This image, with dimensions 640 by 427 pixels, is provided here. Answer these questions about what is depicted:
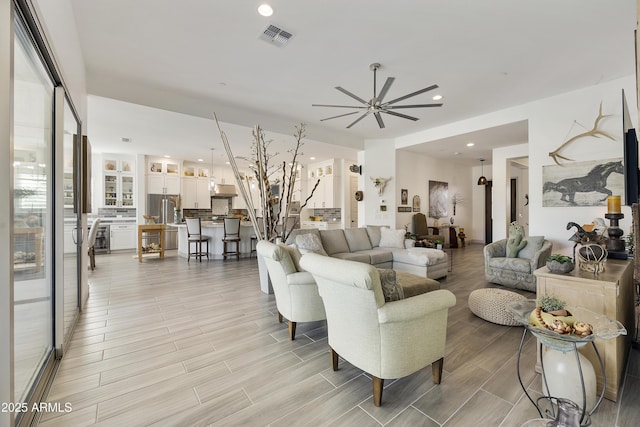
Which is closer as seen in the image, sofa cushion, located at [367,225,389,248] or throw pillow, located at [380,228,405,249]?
throw pillow, located at [380,228,405,249]

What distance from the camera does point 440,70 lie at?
3662mm

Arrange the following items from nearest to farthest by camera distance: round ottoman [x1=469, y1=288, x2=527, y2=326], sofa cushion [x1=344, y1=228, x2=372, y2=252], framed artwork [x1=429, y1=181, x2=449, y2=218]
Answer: round ottoman [x1=469, y1=288, x2=527, y2=326] → sofa cushion [x1=344, y1=228, x2=372, y2=252] → framed artwork [x1=429, y1=181, x2=449, y2=218]

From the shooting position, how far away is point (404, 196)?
7270 mm

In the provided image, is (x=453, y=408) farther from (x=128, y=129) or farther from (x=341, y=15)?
(x=128, y=129)

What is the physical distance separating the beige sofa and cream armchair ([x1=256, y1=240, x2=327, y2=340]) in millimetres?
1653

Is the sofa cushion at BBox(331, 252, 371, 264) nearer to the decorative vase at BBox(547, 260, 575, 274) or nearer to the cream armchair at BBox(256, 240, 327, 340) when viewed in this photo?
the cream armchair at BBox(256, 240, 327, 340)

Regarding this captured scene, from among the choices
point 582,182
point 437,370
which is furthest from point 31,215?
point 582,182

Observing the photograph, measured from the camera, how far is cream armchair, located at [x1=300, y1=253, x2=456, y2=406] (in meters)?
1.55

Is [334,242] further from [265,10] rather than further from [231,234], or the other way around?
[265,10]

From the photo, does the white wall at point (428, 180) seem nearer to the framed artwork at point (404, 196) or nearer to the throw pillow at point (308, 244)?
the framed artwork at point (404, 196)

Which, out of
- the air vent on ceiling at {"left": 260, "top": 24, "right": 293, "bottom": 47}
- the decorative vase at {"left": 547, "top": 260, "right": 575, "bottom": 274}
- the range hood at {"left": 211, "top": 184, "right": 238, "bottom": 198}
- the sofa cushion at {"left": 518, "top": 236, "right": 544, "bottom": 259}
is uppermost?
the air vent on ceiling at {"left": 260, "top": 24, "right": 293, "bottom": 47}

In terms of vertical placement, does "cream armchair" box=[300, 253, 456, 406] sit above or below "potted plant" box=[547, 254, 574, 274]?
below

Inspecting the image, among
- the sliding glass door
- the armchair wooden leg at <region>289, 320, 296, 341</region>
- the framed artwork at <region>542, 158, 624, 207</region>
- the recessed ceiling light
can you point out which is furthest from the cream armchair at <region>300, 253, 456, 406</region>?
the framed artwork at <region>542, 158, 624, 207</region>

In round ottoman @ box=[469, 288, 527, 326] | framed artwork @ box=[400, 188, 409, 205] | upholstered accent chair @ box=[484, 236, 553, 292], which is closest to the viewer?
round ottoman @ box=[469, 288, 527, 326]
